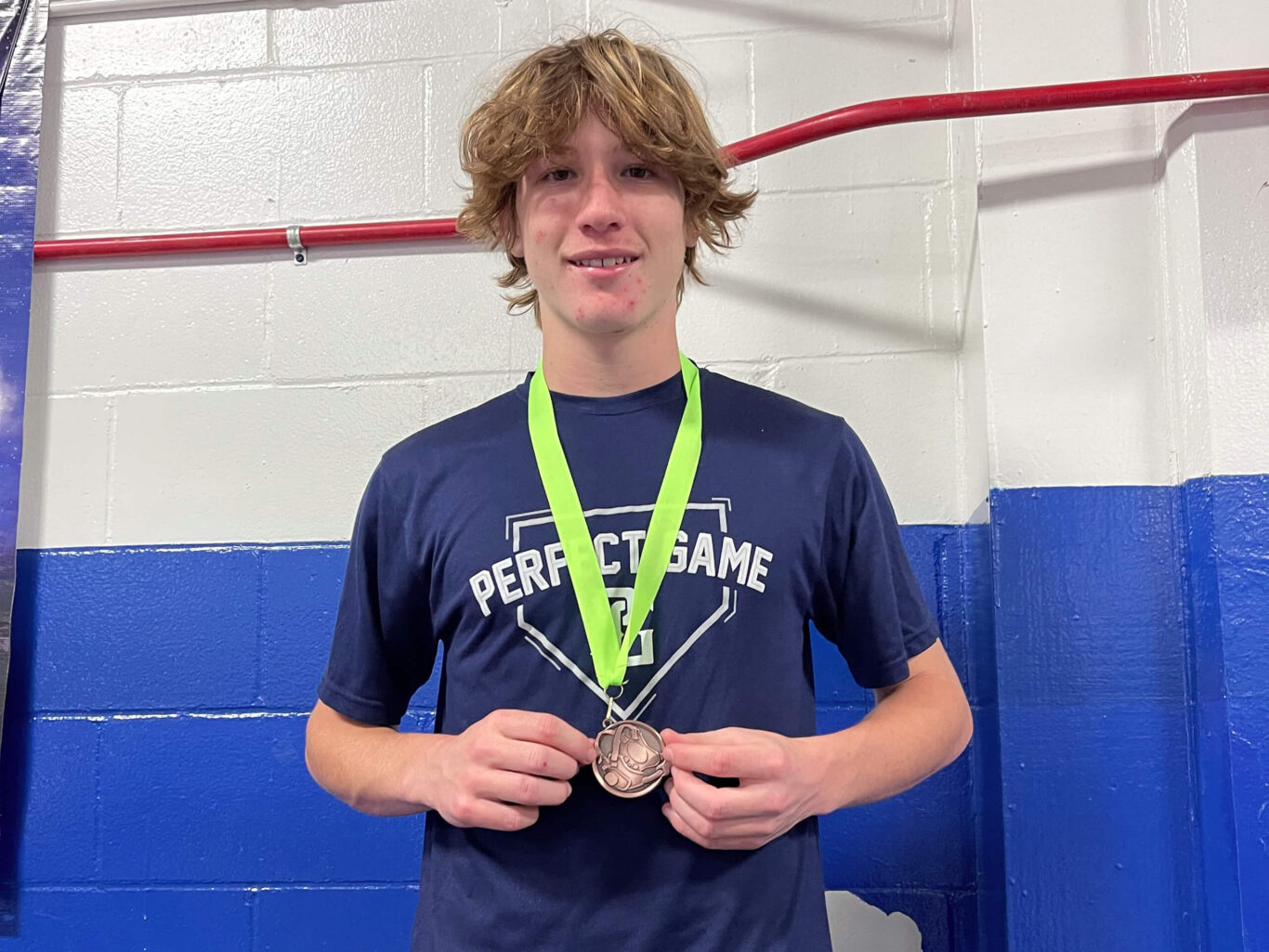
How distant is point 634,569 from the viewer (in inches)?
45.3

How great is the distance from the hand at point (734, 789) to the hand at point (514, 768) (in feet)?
0.34

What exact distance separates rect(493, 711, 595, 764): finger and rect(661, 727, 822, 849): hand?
0.09 m

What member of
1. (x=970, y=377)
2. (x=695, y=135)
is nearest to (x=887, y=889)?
(x=970, y=377)

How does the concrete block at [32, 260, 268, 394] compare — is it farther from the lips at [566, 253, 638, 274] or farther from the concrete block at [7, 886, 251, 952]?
the lips at [566, 253, 638, 274]

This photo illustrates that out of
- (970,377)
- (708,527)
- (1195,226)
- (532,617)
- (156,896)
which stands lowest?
(156,896)

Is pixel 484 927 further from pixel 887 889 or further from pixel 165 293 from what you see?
pixel 165 293

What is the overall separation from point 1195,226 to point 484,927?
4.47 ft

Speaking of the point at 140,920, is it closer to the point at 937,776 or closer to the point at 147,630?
the point at 147,630

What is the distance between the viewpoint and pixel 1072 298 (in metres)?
1.56

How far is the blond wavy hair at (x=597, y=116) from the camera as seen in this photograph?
122cm

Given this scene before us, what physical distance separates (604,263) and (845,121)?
735 mm

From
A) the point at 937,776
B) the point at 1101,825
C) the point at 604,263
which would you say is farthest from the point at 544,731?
the point at 937,776

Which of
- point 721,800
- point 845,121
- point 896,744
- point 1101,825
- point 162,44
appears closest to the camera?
point 721,800

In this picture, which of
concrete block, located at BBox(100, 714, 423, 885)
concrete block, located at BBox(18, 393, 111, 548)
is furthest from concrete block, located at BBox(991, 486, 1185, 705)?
concrete block, located at BBox(18, 393, 111, 548)
